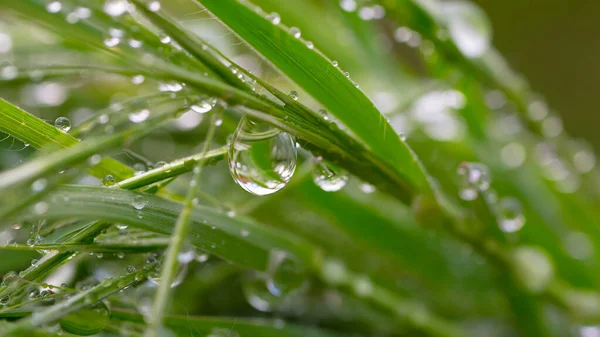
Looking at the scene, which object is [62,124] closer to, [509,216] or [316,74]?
[316,74]

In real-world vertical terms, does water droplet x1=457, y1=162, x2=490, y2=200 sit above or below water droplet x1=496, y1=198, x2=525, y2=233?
below

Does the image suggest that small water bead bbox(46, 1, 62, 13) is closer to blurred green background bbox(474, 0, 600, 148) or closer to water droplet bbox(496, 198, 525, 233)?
water droplet bbox(496, 198, 525, 233)

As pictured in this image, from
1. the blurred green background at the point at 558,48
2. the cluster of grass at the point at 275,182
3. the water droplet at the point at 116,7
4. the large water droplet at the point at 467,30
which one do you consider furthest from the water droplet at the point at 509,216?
the blurred green background at the point at 558,48

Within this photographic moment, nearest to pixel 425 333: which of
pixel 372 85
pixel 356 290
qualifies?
pixel 356 290

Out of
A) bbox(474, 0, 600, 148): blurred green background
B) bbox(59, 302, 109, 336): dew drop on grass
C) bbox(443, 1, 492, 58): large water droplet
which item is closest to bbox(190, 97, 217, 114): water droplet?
bbox(59, 302, 109, 336): dew drop on grass

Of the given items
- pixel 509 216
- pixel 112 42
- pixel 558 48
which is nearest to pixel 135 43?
pixel 112 42

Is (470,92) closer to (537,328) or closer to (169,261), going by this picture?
(537,328)

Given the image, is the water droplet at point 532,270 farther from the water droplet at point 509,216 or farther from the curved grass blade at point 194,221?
the curved grass blade at point 194,221
